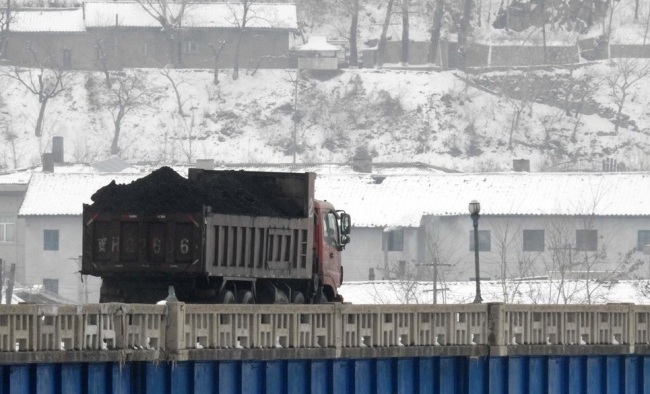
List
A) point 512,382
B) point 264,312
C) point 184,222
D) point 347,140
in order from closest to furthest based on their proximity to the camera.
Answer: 1. point 264,312
2. point 512,382
3. point 184,222
4. point 347,140

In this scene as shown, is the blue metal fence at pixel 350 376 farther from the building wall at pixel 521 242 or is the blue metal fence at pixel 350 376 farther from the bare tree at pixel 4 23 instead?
the bare tree at pixel 4 23

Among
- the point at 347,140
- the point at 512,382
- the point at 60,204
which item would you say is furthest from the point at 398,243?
the point at 512,382

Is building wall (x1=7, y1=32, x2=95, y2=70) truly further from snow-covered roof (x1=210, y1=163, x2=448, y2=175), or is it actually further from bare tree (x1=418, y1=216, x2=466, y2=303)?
bare tree (x1=418, y1=216, x2=466, y2=303)

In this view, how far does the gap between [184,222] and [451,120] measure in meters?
155

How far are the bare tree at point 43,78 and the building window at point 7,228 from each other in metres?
64.9

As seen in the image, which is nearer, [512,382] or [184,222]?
[512,382]

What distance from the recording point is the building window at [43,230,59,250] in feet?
378

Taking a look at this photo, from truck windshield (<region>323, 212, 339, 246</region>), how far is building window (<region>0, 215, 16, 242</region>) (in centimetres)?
7857

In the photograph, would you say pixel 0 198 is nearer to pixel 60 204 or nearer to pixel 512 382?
pixel 60 204

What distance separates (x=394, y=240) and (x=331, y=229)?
73610mm

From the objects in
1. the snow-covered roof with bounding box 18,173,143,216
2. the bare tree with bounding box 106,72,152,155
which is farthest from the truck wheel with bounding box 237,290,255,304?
the bare tree with bounding box 106,72,152,155

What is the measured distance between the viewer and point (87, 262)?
39.6 meters

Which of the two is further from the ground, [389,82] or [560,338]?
[389,82]

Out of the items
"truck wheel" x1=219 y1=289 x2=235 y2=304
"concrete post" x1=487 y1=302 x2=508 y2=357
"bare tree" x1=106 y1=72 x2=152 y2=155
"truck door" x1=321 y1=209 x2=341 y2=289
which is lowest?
"concrete post" x1=487 y1=302 x2=508 y2=357
